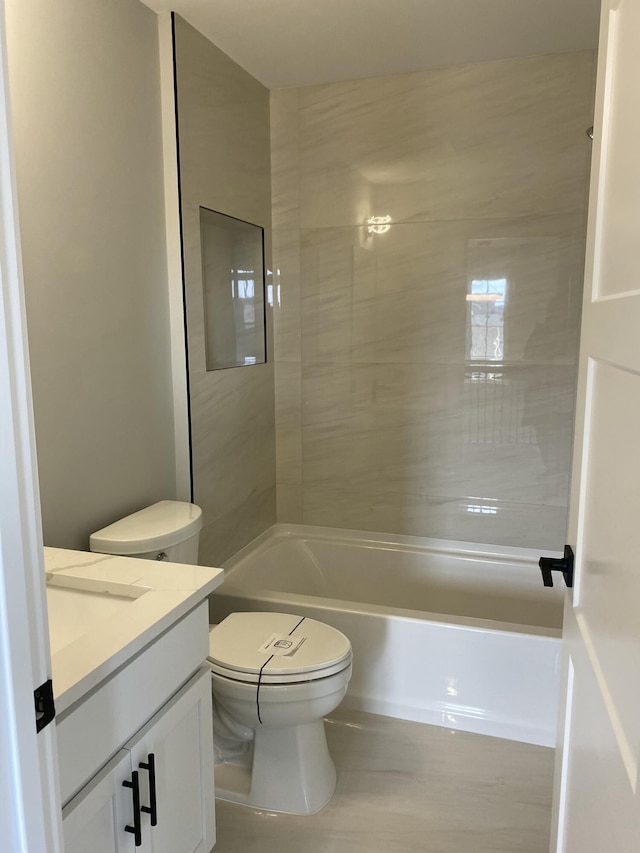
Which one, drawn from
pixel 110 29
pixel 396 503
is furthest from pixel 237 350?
pixel 110 29

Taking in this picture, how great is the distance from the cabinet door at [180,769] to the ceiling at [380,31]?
2.08 meters

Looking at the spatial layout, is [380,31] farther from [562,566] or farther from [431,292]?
[562,566]

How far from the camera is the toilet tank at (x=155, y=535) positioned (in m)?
1.82

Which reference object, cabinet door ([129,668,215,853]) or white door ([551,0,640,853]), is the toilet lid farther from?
white door ([551,0,640,853])

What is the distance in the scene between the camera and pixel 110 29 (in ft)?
6.44

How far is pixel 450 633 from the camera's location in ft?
7.42

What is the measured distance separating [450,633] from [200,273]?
1.59m

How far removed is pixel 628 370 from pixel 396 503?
2.25 meters

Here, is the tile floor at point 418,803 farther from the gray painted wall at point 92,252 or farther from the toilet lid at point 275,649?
the gray painted wall at point 92,252

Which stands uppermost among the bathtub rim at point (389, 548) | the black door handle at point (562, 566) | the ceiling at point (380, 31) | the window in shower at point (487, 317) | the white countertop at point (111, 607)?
the ceiling at point (380, 31)

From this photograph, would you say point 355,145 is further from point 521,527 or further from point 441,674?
point 441,674

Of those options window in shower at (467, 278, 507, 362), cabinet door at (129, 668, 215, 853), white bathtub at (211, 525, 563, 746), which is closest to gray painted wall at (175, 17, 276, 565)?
white bathtub at (211, 525, 563, 746)

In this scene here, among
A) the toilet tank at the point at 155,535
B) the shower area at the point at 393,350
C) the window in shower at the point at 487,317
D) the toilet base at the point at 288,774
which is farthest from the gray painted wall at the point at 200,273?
the window in shower at the point at 487,317

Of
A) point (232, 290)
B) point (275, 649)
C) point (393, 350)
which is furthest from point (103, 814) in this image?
point (393, 350)
